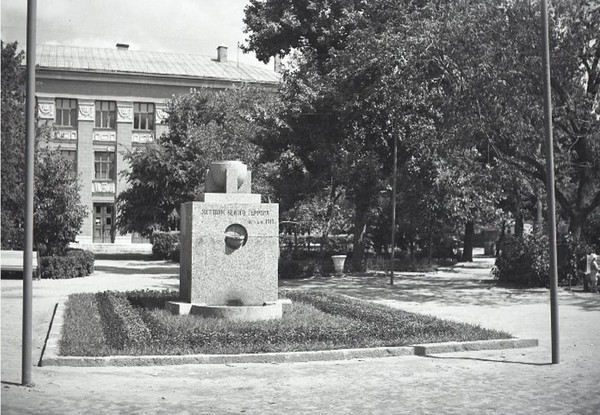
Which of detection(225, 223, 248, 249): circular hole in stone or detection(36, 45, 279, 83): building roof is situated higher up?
detection(36, 45, 279, 83): building roof

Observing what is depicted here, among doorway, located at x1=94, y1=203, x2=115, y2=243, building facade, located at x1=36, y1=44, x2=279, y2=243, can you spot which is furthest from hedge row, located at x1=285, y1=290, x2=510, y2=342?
doorway, located at x1=94, y1=203, x2=115, y2=243

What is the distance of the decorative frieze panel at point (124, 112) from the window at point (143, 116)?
0.50 meters

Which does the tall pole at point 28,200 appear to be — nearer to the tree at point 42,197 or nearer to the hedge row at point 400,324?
the hedge row at point 400,324

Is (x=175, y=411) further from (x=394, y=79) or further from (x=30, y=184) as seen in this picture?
(x=394, y=79)

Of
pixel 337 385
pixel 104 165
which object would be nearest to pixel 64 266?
pixel 337 385

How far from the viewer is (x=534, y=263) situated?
22.6 m

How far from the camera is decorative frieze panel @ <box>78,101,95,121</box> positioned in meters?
53.6

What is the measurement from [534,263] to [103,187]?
3935 cm

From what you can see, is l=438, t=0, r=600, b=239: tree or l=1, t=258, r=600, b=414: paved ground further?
l=438, t=0, r=600, b=239: tree

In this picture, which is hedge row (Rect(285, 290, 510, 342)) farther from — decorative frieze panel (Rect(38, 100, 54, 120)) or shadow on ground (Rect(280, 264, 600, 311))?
decorative frieze panel (Rect(38, 100, 54, 120))

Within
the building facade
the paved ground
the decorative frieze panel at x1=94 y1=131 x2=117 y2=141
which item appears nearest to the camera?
the paved ground

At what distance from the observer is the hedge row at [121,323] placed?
1002 centimetres

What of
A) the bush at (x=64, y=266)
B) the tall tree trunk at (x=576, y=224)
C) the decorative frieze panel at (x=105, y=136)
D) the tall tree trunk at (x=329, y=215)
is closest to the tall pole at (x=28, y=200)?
the bush at (x=64, y=266)

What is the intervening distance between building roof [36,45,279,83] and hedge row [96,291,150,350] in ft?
127
